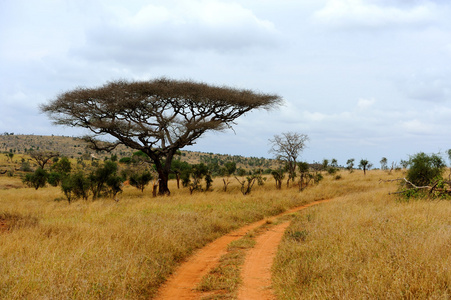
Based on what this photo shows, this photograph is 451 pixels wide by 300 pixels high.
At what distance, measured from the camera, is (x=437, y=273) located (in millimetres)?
4594

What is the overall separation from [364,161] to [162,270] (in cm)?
4039

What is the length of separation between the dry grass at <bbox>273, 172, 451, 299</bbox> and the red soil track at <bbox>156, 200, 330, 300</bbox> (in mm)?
400

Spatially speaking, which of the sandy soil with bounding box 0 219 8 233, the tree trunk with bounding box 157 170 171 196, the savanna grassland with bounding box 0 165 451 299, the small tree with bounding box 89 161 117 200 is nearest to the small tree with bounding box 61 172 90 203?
the small tree with bounding box 89 161 117 200

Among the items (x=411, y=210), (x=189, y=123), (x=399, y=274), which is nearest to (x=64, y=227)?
(x=399, y=274)

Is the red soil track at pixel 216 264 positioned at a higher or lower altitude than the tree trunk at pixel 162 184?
lower

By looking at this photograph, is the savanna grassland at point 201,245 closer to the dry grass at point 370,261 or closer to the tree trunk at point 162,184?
the dry grass at point 370,261

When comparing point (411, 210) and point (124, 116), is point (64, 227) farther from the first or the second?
point (124, 116)

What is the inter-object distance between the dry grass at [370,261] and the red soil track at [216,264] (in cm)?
40

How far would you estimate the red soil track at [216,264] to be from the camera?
6.18 m

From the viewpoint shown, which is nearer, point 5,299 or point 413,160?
point 5,299

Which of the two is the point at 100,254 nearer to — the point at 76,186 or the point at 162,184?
the point at 76,186

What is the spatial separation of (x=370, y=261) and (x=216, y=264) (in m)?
3.77

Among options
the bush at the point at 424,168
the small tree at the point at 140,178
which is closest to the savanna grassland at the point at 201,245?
the bush at the point at 424,168

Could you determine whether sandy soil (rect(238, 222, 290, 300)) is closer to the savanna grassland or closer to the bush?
the savanna grassland
